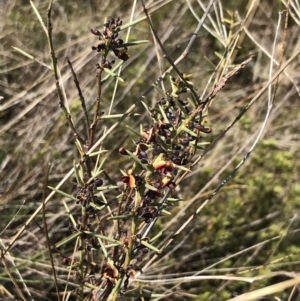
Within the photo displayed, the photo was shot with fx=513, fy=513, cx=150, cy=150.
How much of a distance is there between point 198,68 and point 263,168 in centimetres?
54

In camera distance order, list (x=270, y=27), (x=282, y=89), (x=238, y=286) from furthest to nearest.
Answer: (x=270, y=27), (x=282, y=89), (x=238, y=286)

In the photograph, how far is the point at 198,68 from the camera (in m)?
1.90

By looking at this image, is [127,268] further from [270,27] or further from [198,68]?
[270,27]

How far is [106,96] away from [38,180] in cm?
38

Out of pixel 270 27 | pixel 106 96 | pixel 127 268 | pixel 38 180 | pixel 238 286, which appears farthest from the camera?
pixel 270 27

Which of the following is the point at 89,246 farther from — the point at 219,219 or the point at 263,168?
the point at 263,168

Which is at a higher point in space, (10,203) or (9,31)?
(9,31)

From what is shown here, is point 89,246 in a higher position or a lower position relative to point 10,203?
higher

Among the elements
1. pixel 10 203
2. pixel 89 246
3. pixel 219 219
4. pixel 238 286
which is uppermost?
pixel 89 246

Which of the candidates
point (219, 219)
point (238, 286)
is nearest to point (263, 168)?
point (219, 219)

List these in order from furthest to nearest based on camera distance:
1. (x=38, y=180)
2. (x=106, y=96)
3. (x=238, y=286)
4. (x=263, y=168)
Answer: (x=106, y=96) < (x=263, y=168) < (x=38, y=180) < (x=238, y=286)

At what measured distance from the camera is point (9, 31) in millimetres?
1650

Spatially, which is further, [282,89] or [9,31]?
[282,89]

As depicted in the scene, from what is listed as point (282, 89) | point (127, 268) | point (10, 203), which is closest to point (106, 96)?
point (10, 203)
